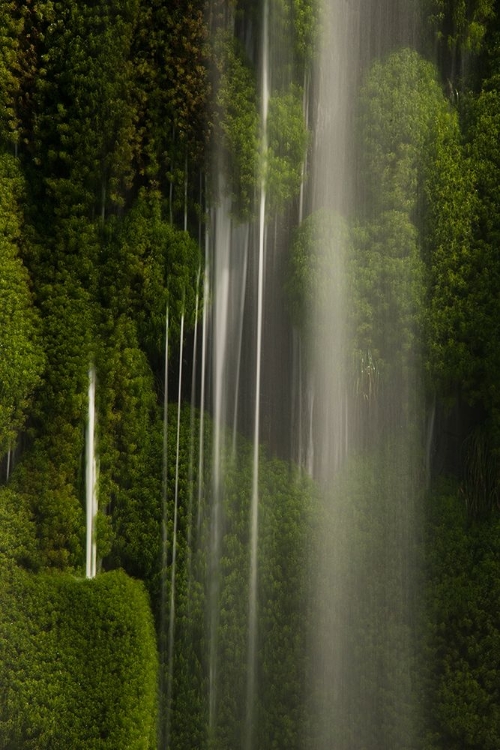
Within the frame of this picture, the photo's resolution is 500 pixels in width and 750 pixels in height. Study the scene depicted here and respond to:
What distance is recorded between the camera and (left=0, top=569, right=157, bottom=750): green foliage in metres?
2.95

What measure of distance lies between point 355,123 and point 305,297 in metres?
0.67

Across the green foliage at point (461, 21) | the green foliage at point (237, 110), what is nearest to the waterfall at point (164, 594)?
the green foliage at point (237, 110)

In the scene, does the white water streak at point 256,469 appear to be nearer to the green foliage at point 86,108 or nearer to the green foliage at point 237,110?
the green foliage at point 237,110

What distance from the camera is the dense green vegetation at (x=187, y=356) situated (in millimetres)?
3018

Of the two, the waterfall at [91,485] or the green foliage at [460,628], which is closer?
the green foliage at [460,628]

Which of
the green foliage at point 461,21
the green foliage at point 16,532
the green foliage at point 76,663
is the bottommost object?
the green foliage at point 76,663

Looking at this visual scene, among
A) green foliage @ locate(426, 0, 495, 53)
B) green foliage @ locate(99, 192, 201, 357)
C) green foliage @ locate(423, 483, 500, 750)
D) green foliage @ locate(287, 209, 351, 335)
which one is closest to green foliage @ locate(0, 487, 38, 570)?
green foliage @ locate(99, 192, 201, 357)

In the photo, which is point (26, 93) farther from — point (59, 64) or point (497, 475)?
point (497, 475)

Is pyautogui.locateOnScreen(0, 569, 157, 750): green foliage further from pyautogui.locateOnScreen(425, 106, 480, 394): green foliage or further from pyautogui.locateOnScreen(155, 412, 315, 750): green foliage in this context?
pyautogui.locateOnScreen(425, 106, 480, 394): green foliage

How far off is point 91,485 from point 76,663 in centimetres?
62

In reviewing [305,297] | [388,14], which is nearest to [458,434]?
[305,297]

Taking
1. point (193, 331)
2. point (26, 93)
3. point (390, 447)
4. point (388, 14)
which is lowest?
point (390, 447)

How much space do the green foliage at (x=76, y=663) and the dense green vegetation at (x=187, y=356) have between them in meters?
0.01

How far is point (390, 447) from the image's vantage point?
308 centimetres
